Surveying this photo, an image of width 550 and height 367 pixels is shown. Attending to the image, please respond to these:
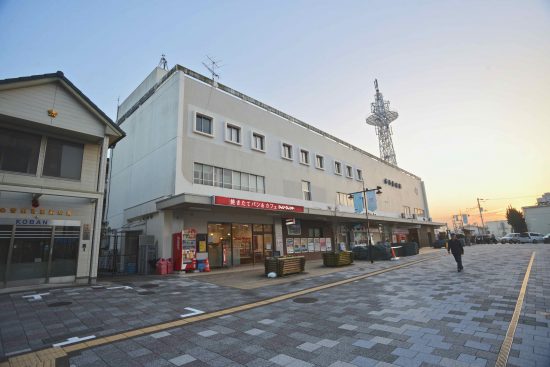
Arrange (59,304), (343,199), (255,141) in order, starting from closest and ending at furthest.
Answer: (59,304), (255,141), (343,199)

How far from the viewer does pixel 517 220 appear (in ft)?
224

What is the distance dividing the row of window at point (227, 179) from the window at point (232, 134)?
2416 mm

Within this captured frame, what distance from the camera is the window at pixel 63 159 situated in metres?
12.5

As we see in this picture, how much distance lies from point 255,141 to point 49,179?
544 inches

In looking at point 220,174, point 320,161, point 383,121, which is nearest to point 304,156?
point 320,161

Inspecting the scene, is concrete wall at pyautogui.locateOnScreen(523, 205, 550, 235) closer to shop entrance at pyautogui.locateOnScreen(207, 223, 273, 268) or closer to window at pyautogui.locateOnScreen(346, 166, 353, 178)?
window at pyautogui.locateOnScreen(346, 166, 353, 178)

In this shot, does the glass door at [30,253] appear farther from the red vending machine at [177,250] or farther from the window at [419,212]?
the window at [419,212]

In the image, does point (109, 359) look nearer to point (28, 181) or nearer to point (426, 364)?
point (426, 364)

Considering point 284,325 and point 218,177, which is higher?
point 218,177

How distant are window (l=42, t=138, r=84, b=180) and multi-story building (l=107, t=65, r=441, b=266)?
4.67m

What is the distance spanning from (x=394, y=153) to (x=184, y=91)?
144 feet

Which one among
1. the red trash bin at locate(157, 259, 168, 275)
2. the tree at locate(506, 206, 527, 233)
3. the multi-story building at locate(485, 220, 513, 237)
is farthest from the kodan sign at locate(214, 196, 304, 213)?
the multi-story building at locate(485, 220, 513, 237)

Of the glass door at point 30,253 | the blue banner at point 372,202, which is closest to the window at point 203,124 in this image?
the glass door at point 30,253

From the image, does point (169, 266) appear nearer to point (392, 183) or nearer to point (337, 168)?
point (337, 168)
